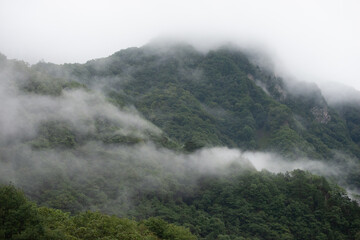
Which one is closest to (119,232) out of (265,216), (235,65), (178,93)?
(265,216)

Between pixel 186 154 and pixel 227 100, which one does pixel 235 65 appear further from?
pixel 186 154

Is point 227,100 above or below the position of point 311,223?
above

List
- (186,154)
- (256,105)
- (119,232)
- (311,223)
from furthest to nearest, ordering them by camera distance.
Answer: (256,105) < (186,154) < (311,223) < (119,232)

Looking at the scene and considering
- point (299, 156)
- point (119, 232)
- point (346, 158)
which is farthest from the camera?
point (346, 158)

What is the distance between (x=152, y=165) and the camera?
99.1m

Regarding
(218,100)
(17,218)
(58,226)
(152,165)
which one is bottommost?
(152,165)

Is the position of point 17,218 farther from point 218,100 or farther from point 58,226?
point 218,100

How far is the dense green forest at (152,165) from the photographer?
2825 inches

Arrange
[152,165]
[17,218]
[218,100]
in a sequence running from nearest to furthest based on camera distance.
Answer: [17,218], [152,165], [218,100]

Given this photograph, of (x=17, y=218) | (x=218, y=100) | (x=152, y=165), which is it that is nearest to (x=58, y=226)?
(x=17, y=218)

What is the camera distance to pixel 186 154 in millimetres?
110562

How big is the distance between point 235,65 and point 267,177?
97.0 meters

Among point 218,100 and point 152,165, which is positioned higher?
point 218,100

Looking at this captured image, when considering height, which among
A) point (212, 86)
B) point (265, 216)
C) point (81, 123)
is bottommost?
point (265, 216)
